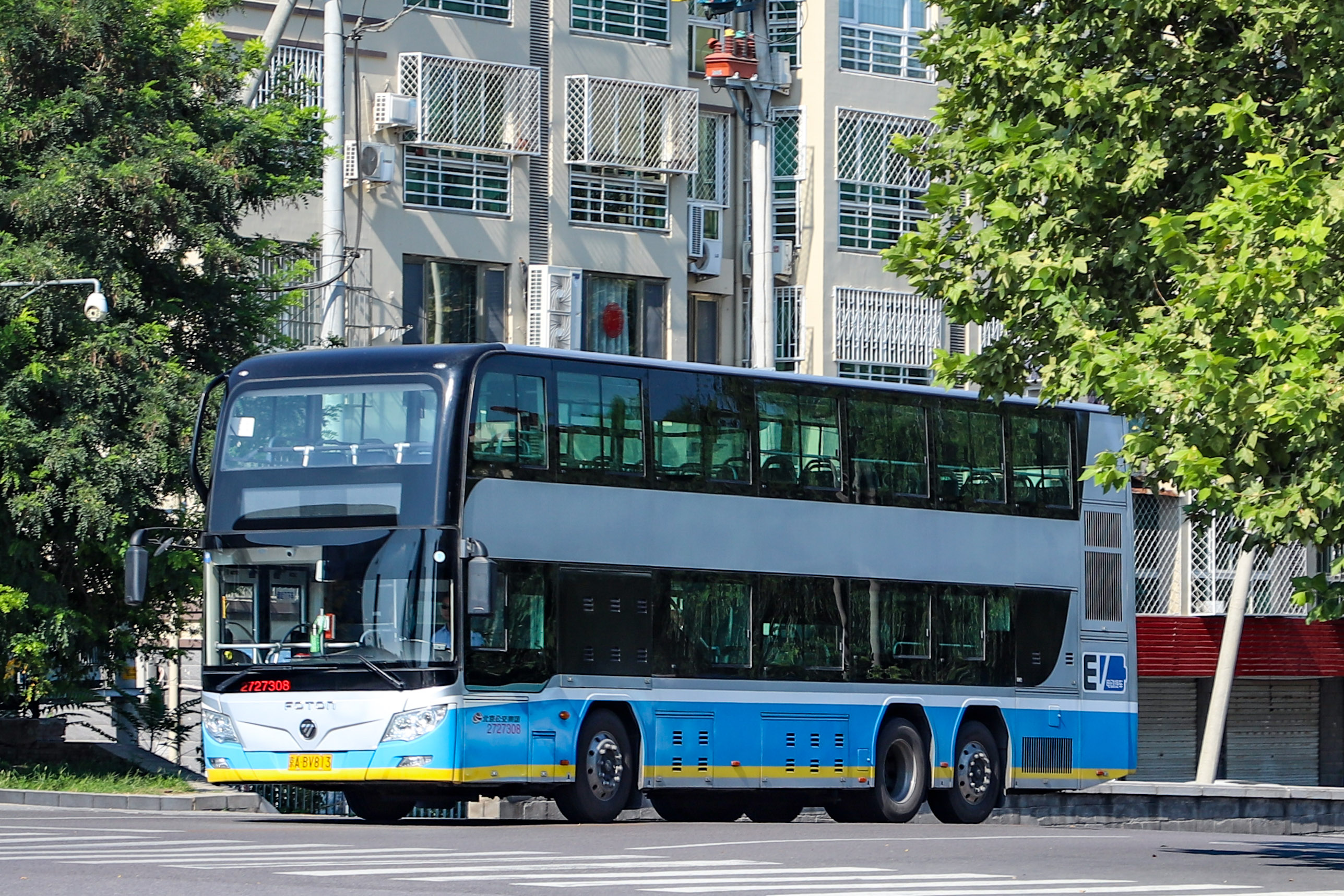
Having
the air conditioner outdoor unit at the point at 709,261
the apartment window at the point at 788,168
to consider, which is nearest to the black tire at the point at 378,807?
the air conditioner outdoor unit at the point at 709,261

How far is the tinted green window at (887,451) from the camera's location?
25766 millimetres

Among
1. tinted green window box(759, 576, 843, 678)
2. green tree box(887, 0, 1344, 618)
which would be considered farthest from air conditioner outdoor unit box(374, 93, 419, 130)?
green tree box(887, 0, 1344, 618)

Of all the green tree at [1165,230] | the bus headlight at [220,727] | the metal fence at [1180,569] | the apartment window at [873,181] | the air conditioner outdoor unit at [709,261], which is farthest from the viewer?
the metal fence at [1180,569]

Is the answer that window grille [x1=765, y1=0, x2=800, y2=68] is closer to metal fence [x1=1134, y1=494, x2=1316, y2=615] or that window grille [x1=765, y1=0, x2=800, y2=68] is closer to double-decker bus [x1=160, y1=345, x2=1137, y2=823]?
metal fence [x1=1134, y1=494, x2=1316, y2=615]

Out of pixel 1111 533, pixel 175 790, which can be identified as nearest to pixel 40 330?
pixel 175 790

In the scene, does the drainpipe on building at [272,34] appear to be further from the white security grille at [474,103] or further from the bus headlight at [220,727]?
the bus headlight at [220,727]

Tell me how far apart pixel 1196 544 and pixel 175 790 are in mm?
24561

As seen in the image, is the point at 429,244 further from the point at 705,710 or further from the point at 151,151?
the point at 705,710

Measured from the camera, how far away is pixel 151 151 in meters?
29.0

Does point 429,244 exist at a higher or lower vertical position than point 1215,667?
higher

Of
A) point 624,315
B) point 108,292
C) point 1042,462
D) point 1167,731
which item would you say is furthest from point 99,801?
point 1167,731

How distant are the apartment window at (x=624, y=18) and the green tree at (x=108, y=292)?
458 inches

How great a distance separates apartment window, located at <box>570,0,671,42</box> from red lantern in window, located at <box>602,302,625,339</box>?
425 centimetres

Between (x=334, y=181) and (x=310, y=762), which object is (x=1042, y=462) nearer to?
(x=310, y=762)
